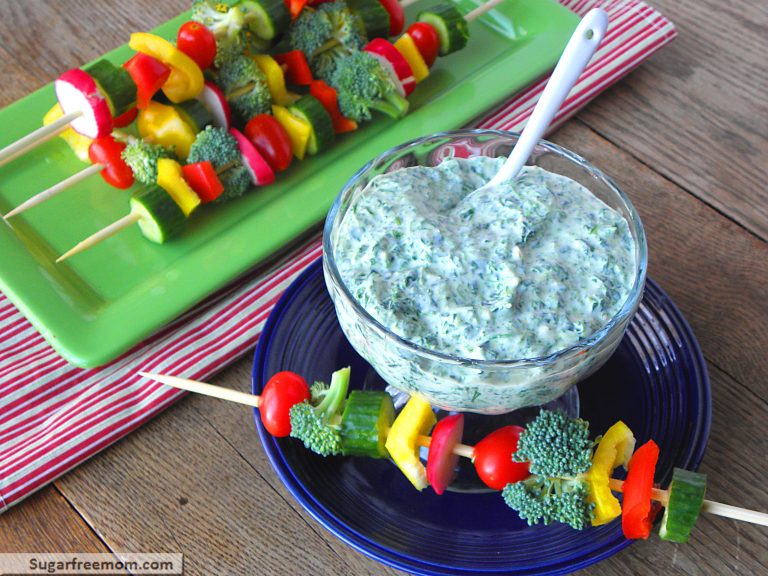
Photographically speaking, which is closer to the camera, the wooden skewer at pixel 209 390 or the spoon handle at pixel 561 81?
the spoon handle at pixel 561 81

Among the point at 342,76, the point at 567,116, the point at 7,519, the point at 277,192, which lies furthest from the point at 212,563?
the point at 567,116

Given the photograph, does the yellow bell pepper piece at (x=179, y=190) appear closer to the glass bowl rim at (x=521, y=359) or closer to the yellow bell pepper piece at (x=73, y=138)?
the yellow bell pepper piece at (x=73, y=138)

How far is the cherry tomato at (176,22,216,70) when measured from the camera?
2.48 meters

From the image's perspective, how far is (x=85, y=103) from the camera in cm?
237

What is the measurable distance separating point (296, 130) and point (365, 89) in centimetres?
24

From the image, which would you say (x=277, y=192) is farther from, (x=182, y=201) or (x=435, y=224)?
(x=435, y=224)

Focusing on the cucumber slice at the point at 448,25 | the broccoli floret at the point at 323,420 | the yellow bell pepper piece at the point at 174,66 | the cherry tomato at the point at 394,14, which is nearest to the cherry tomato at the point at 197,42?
the yellow bell pepper piece at the point at 174,66

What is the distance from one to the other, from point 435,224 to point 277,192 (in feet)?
2.92

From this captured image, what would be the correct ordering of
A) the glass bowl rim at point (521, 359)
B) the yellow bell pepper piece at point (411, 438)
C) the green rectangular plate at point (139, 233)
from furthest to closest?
1. the green rectangular plate at point (139, 233)
2. the yellow bell pepper piece at point (411, 438)
3. the glass bowl rim at point (521, 359)

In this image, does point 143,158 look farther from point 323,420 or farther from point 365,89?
point 323,420

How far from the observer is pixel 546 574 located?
1.68 metres

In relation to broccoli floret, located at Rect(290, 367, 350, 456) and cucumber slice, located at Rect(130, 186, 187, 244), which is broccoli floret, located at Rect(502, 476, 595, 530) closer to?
broccoli floret, located at Rect(290, 367, 350, 456)

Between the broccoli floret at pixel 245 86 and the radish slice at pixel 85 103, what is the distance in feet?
1.23

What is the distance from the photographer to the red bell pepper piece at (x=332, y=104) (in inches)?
103
